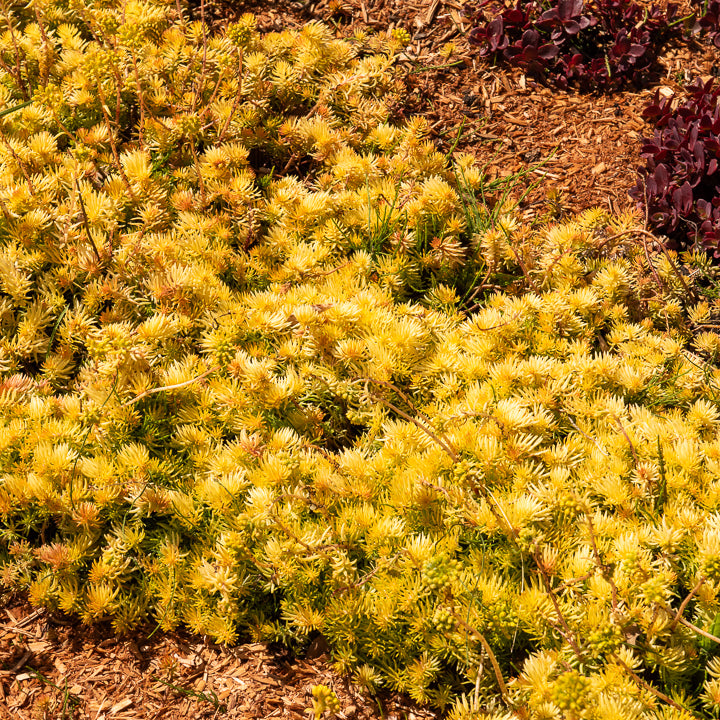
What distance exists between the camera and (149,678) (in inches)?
101

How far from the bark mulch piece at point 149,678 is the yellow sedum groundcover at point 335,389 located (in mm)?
89

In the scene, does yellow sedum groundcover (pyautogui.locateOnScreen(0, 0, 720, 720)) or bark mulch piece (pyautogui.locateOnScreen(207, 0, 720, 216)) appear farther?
bark mulch piece (pyautogui.locateOnScreen(207, 0, 720, 216))

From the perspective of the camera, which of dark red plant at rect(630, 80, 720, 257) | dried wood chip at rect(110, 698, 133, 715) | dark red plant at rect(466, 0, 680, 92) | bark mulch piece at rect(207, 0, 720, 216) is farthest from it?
dark red plant at rect(466, 0, 680, 92)

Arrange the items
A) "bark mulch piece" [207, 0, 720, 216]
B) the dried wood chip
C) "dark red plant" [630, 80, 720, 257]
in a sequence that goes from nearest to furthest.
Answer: the dried wood chip → "dark red plant" [630, 80, 720, 257] → "bark mulch piece" [207, 0, 720, 216]

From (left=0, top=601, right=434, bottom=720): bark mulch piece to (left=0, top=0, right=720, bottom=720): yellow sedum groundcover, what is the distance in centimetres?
9

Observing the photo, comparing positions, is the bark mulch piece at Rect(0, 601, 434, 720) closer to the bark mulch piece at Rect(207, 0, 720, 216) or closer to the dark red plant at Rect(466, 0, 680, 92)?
the bark mulch piece at Rect(207, 0, 720, 216)

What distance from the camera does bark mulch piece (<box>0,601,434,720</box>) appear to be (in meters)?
2.46

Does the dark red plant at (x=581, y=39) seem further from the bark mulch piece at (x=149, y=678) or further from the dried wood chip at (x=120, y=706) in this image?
the dried wood chip at (x=120, y=706)

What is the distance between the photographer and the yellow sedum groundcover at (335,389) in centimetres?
250

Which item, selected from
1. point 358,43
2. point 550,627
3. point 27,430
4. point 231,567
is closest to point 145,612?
point 231,567

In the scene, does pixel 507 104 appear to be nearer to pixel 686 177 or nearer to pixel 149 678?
pixel 686 177

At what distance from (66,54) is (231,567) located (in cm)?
322

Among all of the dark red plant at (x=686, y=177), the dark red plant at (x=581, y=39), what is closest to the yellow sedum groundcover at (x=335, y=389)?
the dark red plant at (x=686, y=177)

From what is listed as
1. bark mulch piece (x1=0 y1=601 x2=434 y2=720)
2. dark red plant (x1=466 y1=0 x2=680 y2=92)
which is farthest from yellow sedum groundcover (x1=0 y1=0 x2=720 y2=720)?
dark red plant (x1=466 y1=0 x2=680 y2=92)
